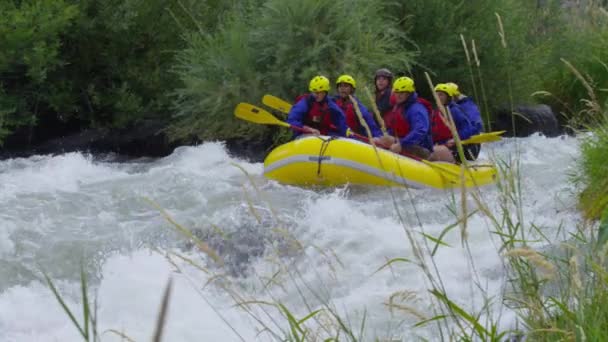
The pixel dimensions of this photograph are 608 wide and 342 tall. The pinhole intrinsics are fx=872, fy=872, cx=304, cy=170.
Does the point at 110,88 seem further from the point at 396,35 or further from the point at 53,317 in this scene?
the point at 53,317

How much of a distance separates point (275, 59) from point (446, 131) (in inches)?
94.9

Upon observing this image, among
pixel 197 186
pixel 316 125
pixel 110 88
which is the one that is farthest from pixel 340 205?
pixel 110 88

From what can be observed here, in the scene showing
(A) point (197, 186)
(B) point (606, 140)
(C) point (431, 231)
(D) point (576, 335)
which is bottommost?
(A) point (197, 186)

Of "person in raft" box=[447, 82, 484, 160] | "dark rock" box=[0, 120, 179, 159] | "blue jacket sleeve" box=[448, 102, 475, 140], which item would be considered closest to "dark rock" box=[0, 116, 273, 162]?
"dark rock" box=[0, 120, 179, 159]

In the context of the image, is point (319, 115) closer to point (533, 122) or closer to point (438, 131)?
point (438, 131)

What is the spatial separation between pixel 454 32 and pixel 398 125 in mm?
4094

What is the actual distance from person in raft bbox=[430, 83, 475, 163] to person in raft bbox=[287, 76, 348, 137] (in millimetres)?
801

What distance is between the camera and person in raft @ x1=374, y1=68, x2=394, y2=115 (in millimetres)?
7535

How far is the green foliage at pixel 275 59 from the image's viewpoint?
29.8ft

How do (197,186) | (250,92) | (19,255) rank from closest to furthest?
(19,255) < (197,186) < (250,92)

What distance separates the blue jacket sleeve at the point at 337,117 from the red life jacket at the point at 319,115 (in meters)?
0.03

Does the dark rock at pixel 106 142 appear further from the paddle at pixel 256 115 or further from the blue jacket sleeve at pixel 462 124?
the blue jacket sleeve at pixel 462 124

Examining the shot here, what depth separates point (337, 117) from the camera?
760 cm

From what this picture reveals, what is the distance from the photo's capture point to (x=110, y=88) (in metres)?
10.1
